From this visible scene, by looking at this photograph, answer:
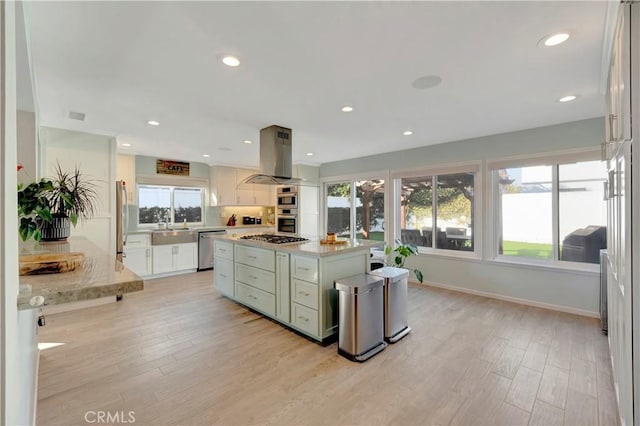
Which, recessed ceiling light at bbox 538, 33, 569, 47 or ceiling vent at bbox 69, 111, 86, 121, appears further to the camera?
ceiling vent at bbox 69, 111, 86, 121

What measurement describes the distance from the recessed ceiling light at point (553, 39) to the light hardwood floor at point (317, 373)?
2.43m

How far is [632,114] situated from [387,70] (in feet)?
4.80

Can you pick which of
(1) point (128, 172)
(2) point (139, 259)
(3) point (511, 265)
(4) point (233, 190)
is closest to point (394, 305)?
(3) point (511, 265)

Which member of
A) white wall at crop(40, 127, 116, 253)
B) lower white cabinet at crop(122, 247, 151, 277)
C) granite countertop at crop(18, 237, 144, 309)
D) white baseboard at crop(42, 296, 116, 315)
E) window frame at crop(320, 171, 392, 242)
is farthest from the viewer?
window frame at crop(320, 171, 392, 242)

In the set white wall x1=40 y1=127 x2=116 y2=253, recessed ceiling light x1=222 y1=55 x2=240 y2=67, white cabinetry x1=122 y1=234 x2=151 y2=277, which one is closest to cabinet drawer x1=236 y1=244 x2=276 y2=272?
recessed ceiling light x1=222 y1=55 x2=240 y2=67

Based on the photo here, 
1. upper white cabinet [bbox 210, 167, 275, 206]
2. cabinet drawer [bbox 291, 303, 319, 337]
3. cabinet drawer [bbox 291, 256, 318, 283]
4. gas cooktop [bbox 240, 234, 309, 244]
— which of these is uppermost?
upper white cabinet [bbox 210, 167, 275, 206]

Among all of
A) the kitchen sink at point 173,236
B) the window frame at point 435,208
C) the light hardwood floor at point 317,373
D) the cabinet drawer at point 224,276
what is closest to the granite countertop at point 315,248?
the cabinet drawer at point 224,276

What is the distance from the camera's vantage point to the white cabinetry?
507 cm

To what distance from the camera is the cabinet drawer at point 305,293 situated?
2.72m

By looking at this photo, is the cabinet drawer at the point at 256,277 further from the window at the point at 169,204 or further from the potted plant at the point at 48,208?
the window at the point at 169,204

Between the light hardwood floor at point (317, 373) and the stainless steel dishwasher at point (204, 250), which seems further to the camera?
the stainless steel dishwasher at point (204, 250)

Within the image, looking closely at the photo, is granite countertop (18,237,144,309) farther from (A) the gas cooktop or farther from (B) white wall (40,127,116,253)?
(B) white wall (40,127,116,253)

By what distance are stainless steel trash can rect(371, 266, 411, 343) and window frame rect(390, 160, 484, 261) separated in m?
1.95

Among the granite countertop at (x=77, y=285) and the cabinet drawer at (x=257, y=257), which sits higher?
the granite countertop at (x=77, y=285)
